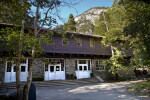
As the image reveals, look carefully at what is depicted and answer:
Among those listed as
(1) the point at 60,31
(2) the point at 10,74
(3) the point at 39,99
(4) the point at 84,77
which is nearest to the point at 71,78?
(4) the point at 84,77

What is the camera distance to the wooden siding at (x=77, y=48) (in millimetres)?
13616

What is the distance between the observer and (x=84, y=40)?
→ 15945mm

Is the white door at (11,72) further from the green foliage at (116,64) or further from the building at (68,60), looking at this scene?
the green foliage at (116,64)

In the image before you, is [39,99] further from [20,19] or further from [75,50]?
[75,50]

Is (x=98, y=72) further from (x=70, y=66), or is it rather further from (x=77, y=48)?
(x=77, y=48)

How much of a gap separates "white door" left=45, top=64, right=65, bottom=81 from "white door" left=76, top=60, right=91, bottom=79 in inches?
90.1

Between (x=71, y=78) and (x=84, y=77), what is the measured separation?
2.25m

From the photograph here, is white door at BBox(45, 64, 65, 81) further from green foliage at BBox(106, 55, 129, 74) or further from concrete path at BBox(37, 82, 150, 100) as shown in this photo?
green foliage at BBox(106, 55, 129, 74)

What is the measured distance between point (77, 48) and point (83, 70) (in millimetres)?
3282

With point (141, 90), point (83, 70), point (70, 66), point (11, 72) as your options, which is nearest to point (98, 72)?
point (83, 70)

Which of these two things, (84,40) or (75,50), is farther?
(84,40)

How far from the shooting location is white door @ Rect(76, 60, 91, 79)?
15289mm

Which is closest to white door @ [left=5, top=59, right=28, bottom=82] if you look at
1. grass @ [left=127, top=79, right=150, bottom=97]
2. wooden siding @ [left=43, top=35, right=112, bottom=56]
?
wooden siding @ [left=43, top=35, right=112, bottom=56]

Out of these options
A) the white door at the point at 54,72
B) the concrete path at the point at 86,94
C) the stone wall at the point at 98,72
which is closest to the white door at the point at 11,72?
the white door at the point at 54,72
